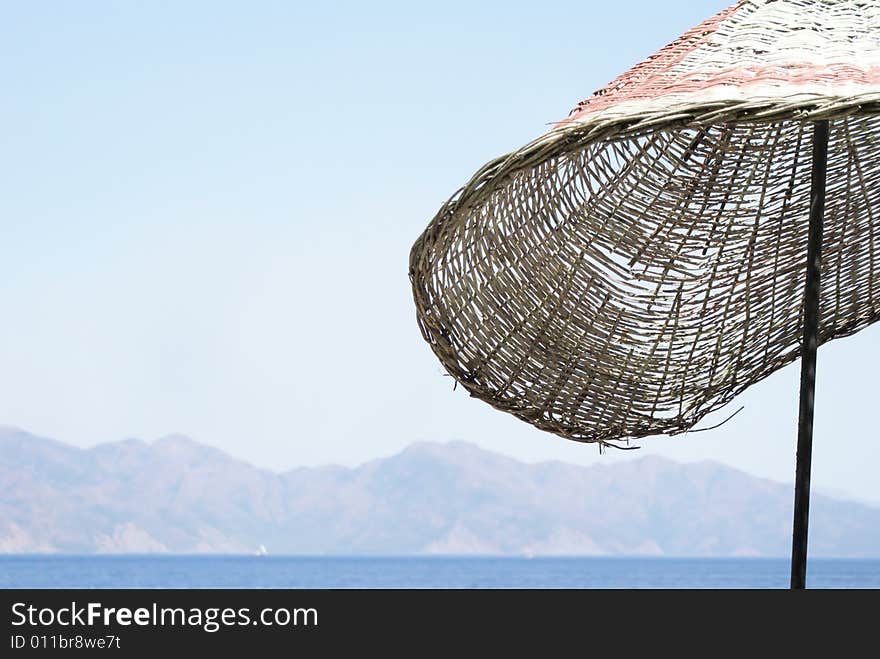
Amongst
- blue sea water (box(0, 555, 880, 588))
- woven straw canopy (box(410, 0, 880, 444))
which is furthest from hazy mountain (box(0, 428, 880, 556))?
woven straw canopy (box(410, 0, 880, 444))

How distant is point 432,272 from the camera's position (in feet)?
5.99

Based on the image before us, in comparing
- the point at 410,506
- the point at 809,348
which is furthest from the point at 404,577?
the point at 809,348

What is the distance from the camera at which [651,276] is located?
2.13 metres

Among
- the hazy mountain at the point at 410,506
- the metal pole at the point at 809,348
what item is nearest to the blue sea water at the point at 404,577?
the hazy mountain at the point at 410,506

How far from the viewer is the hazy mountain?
79438 millimetres

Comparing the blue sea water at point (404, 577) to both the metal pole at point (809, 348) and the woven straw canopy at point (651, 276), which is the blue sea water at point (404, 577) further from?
the metal pole at point (809, 348)

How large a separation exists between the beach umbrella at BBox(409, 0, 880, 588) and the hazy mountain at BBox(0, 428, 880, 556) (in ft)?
254

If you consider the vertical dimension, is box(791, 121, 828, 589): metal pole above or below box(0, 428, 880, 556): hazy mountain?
below

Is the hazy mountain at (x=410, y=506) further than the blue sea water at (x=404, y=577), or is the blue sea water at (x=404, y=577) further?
the hazy mountain at (x=410, y=506)

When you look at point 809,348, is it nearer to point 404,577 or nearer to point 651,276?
point 651,276

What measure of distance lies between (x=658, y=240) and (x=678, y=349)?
197 millimetres

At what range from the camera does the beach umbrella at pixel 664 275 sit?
1.88 m

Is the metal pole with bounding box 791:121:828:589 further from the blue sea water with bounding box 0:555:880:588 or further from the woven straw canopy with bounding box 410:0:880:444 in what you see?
the blue sea water with bounding box 0:555:880:588
